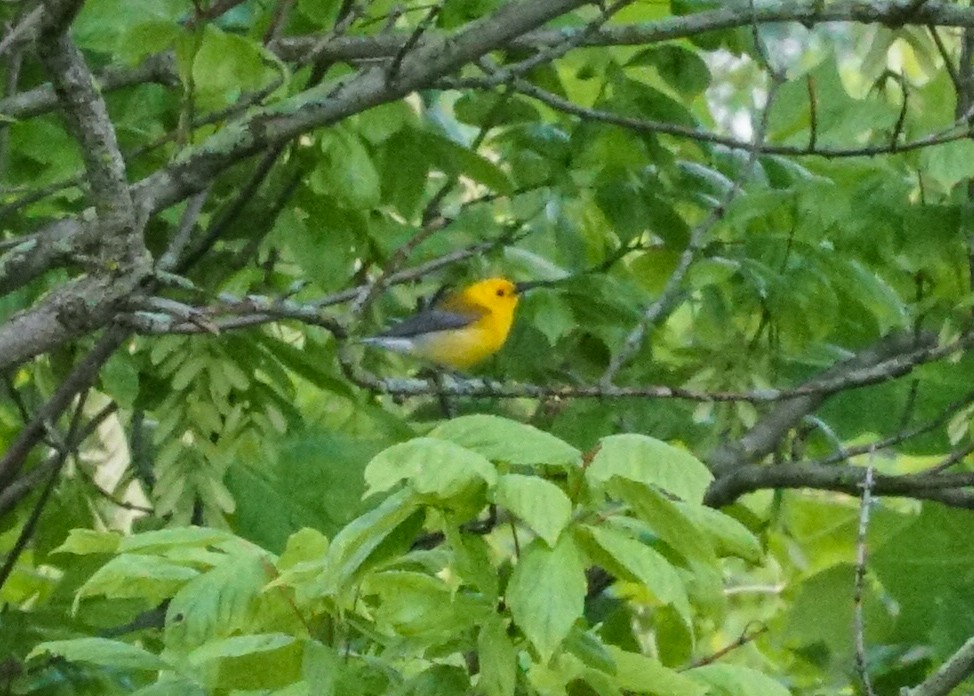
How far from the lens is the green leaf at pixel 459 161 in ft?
8.12

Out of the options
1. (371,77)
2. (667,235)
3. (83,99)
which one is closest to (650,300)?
(667,235)

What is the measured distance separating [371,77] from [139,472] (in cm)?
113

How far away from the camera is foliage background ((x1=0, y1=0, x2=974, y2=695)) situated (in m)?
1.34

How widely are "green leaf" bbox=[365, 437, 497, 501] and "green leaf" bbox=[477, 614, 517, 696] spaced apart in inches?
5.0

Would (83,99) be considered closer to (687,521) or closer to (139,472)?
(687,521)

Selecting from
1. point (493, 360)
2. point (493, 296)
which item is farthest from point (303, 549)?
point (493, 296)

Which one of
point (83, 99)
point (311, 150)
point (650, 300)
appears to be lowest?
point (650, 300)

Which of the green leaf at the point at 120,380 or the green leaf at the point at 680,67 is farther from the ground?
the green leaf at the point at 680,67

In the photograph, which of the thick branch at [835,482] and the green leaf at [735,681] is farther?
the thick branch at [835,482]

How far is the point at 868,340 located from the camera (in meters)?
2.90

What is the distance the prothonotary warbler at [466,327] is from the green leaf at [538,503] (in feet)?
Answer: 8.01

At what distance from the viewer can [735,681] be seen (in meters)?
Answer: 1.35

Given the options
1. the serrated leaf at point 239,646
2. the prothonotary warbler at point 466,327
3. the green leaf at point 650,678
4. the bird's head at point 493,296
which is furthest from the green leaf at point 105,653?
the bird's head at point 493,296

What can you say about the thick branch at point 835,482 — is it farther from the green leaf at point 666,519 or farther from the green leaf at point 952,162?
the green leaf at point 666,519
